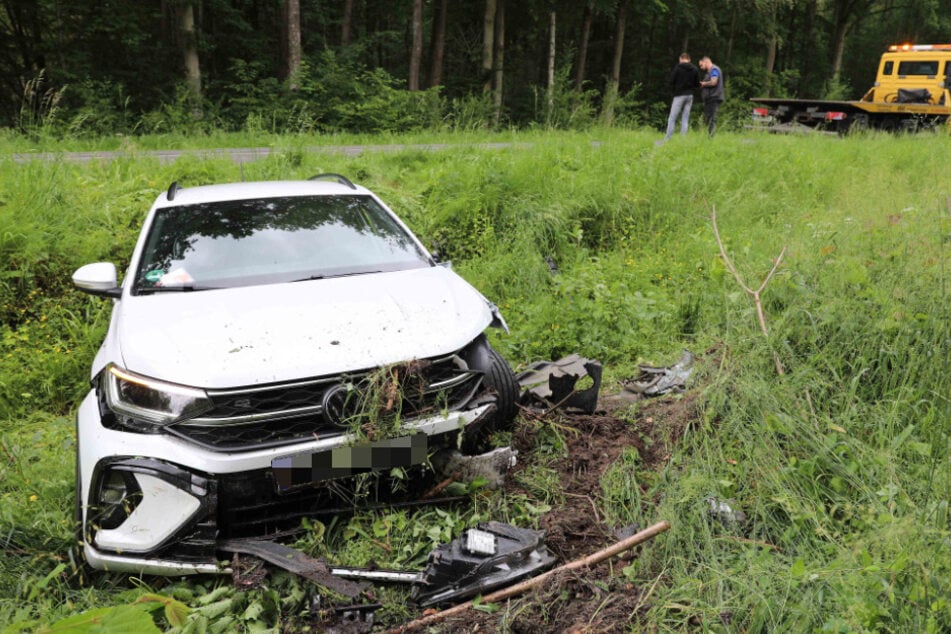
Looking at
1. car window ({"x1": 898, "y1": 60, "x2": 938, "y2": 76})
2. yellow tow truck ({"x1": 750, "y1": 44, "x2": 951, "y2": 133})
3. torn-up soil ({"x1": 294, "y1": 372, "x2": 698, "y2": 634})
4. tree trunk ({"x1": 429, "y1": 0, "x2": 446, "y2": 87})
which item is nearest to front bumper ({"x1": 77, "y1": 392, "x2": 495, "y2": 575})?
torn-up soil ({"x1": 294, "y1": 372, "x2": 698, "y2": 634})

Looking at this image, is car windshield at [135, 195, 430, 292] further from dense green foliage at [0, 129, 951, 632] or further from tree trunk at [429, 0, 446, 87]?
tree trunk at [429, 0, 446, 87]

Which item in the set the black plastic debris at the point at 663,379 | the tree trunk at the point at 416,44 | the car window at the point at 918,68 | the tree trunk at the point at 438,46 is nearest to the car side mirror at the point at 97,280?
the black plastic debris at the point at 663,379

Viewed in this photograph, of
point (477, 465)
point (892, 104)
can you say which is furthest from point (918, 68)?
point (477, 465)

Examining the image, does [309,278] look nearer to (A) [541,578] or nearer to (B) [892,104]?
(A) [541,578]

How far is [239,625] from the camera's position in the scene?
2.48 meters

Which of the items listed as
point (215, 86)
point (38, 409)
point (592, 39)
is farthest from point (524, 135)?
point (592, 39)

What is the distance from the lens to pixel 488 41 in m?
20.7

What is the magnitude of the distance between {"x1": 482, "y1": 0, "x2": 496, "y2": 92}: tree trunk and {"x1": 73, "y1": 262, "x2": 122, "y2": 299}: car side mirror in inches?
698

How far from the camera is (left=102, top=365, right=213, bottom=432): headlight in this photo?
2643mm

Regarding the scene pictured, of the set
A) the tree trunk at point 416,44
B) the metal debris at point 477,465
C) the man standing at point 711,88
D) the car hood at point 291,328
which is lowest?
the metal debris at point 477,465

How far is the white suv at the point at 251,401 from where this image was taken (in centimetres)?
259

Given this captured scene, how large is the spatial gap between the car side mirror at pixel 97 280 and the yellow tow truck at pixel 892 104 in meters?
17.0

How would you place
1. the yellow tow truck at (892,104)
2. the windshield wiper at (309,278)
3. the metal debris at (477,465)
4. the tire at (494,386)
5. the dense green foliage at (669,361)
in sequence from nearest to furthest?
the dense green foliage at (669,361), the metal debris at (477,465), the tire at (494,386), the windshield wiper at (309,278), the yellow tow truck at (892,104)

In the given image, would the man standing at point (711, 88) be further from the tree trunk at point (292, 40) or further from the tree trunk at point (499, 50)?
the tree trunk at point (292, 40)
